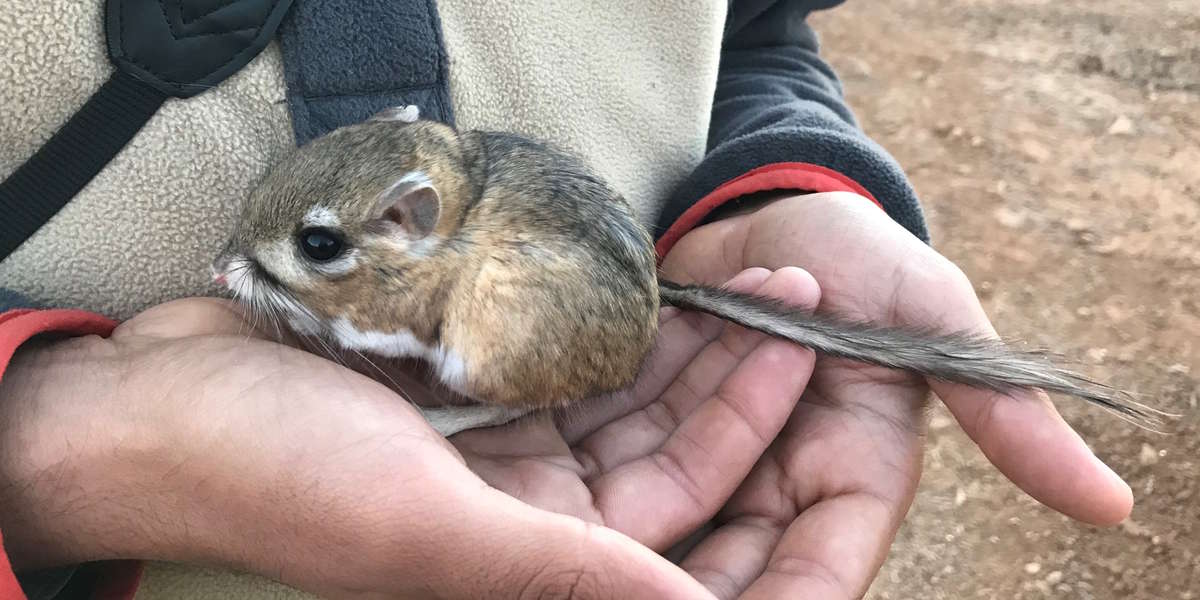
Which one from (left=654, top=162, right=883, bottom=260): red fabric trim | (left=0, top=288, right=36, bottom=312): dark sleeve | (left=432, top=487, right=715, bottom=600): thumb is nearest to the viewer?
(left=432, top=487, right=715, bottom=600): thumb

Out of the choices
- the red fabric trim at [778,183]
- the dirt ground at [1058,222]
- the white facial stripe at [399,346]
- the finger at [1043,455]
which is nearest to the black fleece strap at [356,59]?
the white facial stripe at [399,346]

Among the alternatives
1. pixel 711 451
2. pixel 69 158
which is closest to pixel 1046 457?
pixel 711 451

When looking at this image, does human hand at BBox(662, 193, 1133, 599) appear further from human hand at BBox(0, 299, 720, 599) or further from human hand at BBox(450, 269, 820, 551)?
human hand at BBox(0, 299, 720, 599)

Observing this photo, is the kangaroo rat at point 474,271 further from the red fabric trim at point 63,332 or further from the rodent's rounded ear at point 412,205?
the red fabric trim at point 63,332

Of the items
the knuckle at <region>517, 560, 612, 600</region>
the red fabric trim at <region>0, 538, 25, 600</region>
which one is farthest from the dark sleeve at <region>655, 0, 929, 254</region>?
the red fabric trim at <region>0, 538, 25, 600</region>

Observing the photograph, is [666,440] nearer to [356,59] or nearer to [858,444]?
[858,444]
